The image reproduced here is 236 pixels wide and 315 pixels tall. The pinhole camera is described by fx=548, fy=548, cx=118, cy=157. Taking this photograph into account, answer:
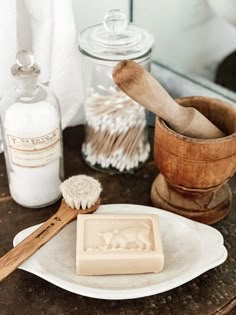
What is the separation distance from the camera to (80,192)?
Result: 569 mm

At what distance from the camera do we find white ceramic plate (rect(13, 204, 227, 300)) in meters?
0.50

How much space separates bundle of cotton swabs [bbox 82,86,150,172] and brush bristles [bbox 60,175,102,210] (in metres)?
0.10

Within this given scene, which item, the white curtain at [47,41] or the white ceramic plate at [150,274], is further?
the white curtain at [47,41]

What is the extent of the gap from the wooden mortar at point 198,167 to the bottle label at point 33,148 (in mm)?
112

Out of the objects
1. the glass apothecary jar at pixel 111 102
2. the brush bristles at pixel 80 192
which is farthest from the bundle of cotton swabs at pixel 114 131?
the brush bristles at pixel 80 192

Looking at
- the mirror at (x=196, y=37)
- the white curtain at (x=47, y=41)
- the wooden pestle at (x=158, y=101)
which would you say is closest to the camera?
the wooden pestle at (x=158, y=101)

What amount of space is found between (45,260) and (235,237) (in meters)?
0.20

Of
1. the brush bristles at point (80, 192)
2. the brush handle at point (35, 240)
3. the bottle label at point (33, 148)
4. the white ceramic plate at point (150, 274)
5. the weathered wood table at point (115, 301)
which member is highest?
the bottle label at point (33, 148)

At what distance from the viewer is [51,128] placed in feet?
1.93

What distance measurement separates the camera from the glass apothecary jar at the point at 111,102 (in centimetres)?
63

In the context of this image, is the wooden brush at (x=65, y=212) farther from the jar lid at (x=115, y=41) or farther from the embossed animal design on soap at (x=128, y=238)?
the jar lid at (x=115, y=41)

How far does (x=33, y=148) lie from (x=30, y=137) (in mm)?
13

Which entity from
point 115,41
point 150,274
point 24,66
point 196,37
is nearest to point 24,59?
point 24,66

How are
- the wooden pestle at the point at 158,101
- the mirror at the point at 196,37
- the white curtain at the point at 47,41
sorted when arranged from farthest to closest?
the mirror at the point at 196,37, the white curtain at the point at 47,41, the wooden pestle at the point at 158,101
